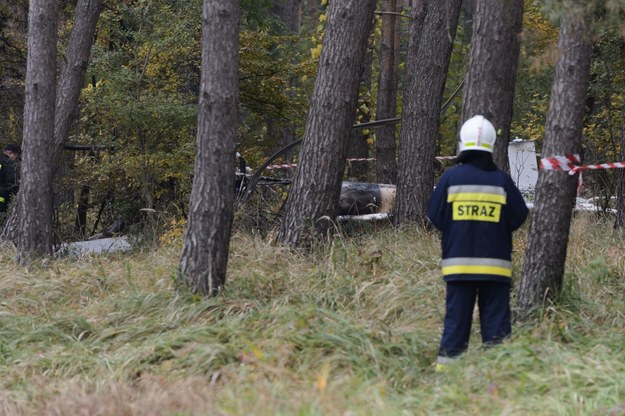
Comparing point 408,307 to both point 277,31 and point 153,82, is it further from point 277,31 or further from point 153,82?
point 277,31

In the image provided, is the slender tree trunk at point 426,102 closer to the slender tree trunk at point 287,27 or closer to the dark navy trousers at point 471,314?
the dark navy trousers at point 471,314

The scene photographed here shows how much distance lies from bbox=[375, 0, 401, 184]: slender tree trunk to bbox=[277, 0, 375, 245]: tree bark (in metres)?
8.77

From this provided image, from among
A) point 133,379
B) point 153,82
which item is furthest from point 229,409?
point 153,82

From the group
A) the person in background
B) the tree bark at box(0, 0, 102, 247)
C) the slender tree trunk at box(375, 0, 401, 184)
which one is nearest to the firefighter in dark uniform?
the tree bark at box(0, 0, 102, 247)

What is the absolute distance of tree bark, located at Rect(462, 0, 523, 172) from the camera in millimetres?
9844

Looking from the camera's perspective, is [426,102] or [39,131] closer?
[39,131]

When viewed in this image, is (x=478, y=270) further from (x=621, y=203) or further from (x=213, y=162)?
(x=621, y=203)

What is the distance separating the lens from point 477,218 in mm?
7117

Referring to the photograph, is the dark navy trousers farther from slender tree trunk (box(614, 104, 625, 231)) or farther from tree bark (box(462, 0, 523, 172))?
slender tree trunk (box(614, 104, 625, 231))

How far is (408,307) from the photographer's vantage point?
8539mm

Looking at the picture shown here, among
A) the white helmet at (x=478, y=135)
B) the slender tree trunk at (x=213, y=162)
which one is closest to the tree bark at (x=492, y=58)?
the slender tree trunk at (x=213, y=162)

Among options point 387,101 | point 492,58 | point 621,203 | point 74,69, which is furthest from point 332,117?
point 387,101

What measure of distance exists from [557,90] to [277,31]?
53.3 feet

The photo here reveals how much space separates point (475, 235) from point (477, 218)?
0.12 m
